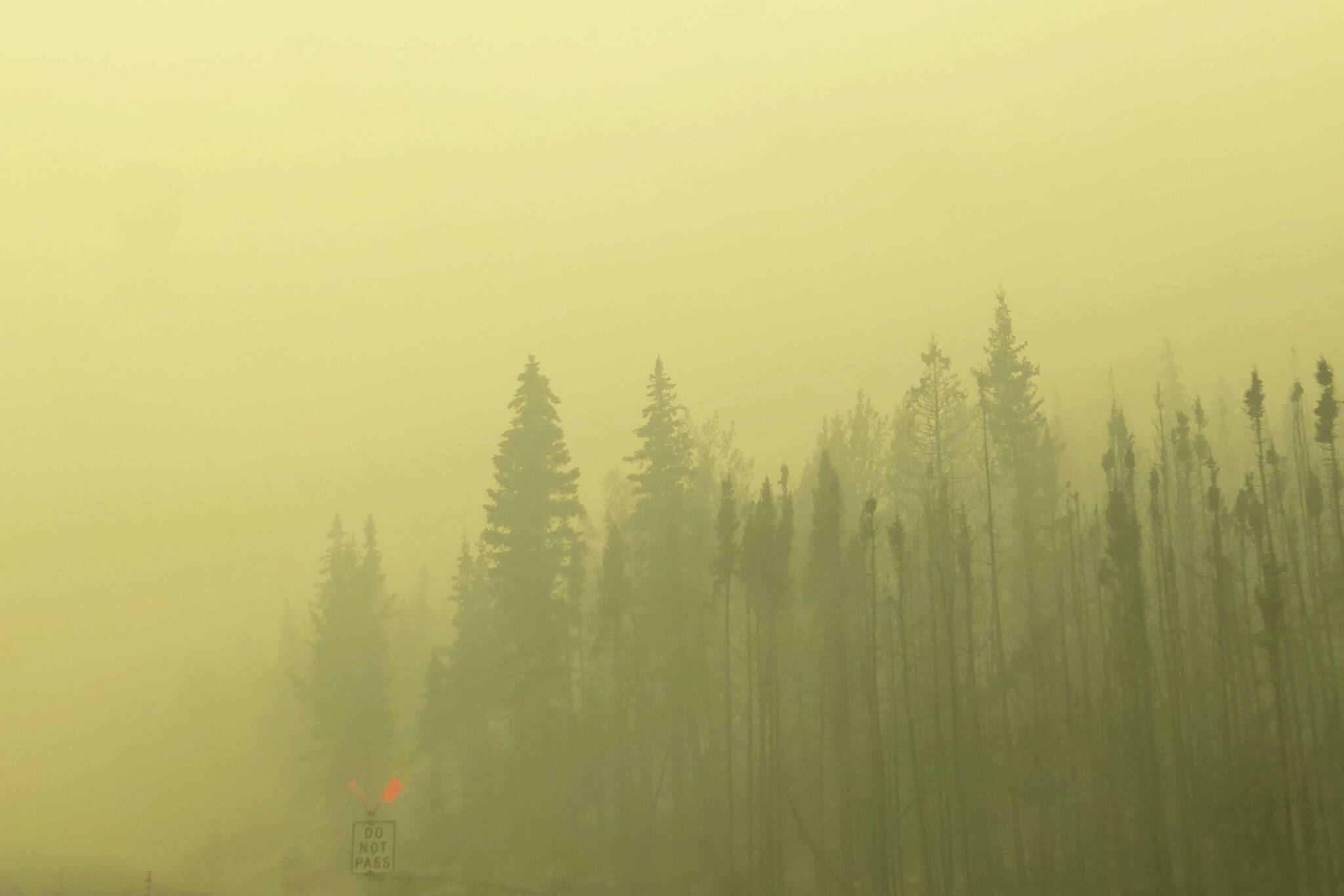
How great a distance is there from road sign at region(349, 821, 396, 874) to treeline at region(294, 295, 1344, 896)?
753 inches

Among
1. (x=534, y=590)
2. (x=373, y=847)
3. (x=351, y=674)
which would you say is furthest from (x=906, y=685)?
(x=351, y=674)

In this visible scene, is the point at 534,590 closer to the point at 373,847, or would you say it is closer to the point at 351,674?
the point at 351,674

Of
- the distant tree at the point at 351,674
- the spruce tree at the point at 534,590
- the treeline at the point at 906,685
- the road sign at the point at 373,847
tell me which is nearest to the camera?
the road sign at the point at 373,847

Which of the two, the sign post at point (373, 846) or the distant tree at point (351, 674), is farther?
the distant tree at point (351, 674)

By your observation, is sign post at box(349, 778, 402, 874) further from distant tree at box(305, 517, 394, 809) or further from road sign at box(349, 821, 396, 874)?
distant tree at box(305, 517, 394, 809)

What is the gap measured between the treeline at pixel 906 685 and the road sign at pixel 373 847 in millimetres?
19123

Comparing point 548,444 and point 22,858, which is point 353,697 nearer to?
point 22,858

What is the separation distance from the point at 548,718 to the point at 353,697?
19.1 meters

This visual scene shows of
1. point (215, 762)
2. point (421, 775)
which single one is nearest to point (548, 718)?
point (421, 775)

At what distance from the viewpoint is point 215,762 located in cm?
9181

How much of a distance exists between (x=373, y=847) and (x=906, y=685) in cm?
2217

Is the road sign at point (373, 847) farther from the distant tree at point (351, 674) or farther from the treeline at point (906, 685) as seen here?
the distant tree at point (351, 674)

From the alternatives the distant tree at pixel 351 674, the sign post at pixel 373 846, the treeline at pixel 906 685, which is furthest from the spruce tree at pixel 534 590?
the sign post at pixel 373 846

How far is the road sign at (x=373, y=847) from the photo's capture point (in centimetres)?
2267
